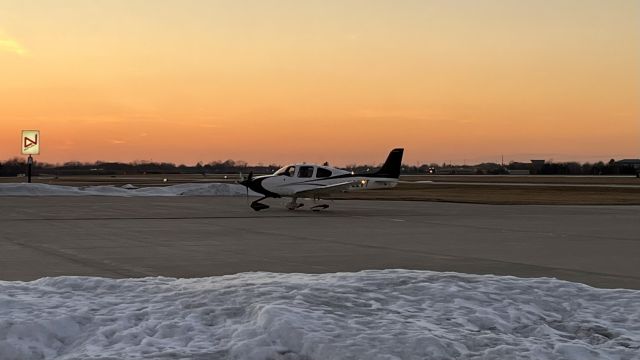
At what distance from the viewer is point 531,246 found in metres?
18.2

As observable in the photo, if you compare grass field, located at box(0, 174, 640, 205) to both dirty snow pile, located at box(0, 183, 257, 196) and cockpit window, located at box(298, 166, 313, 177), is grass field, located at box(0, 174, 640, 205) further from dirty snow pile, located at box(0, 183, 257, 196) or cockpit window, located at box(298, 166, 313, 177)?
cockpit window, located at box(298, 166, 313, 177)

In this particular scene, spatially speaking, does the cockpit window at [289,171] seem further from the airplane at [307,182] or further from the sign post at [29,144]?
the sign post at [29,144]

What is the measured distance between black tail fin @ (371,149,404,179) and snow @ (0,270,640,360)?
25.7m

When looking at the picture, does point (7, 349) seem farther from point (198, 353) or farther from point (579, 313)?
point (579, 313)

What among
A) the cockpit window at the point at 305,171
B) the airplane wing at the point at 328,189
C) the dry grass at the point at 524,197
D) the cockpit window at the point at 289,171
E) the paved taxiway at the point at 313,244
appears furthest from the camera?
the dry grass at the point at 524,197

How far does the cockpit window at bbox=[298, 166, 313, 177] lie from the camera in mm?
33219

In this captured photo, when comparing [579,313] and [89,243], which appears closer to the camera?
[579,313]

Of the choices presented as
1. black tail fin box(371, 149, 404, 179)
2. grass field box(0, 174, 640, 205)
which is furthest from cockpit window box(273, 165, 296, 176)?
grass field box(0, 174, 640, 205)

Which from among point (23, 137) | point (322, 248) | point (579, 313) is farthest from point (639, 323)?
point (23, 137)

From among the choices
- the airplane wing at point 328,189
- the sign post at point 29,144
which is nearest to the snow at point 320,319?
the airplane wing at point 328,189

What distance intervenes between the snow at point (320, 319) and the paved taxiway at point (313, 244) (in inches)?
141

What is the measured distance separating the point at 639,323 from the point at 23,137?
75059 mm

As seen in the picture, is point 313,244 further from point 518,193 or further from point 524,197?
point 518,193

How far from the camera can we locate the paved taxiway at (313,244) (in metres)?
13.3
